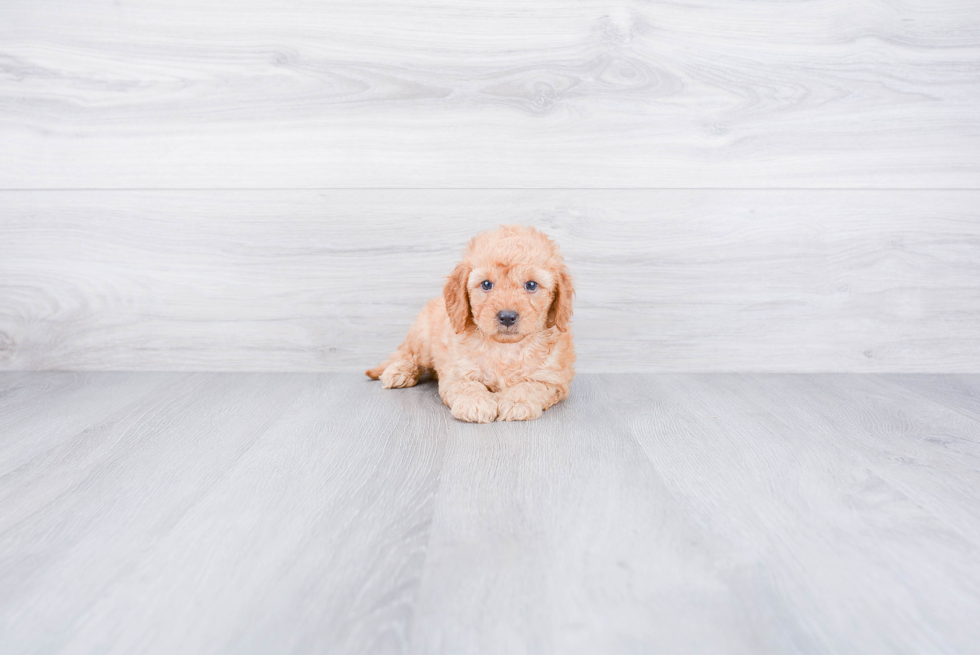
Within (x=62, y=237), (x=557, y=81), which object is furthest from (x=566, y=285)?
(x=62, y=237)

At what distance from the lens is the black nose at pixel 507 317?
141 centimetres

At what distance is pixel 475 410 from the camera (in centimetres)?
142

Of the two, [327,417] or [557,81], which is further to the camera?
[557,81]

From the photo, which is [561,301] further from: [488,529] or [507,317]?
[488,529]

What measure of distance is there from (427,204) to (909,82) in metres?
1.50

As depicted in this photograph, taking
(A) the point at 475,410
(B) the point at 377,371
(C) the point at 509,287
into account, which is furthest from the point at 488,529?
(B) the point at 377,371

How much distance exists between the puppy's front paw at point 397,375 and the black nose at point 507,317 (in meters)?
0.45

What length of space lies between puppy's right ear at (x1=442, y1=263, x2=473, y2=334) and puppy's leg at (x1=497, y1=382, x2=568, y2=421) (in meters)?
0.19

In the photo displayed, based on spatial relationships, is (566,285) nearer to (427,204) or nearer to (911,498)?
(427,204)

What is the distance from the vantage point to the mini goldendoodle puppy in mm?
1435

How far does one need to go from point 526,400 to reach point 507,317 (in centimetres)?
21

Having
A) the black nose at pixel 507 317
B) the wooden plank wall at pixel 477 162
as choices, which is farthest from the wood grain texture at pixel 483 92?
the black nose at pixel 507 317

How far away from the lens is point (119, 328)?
1971 mm

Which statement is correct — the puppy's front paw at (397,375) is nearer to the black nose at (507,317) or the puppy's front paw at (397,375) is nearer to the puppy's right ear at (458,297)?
the puppy's right ear at (458,297)
